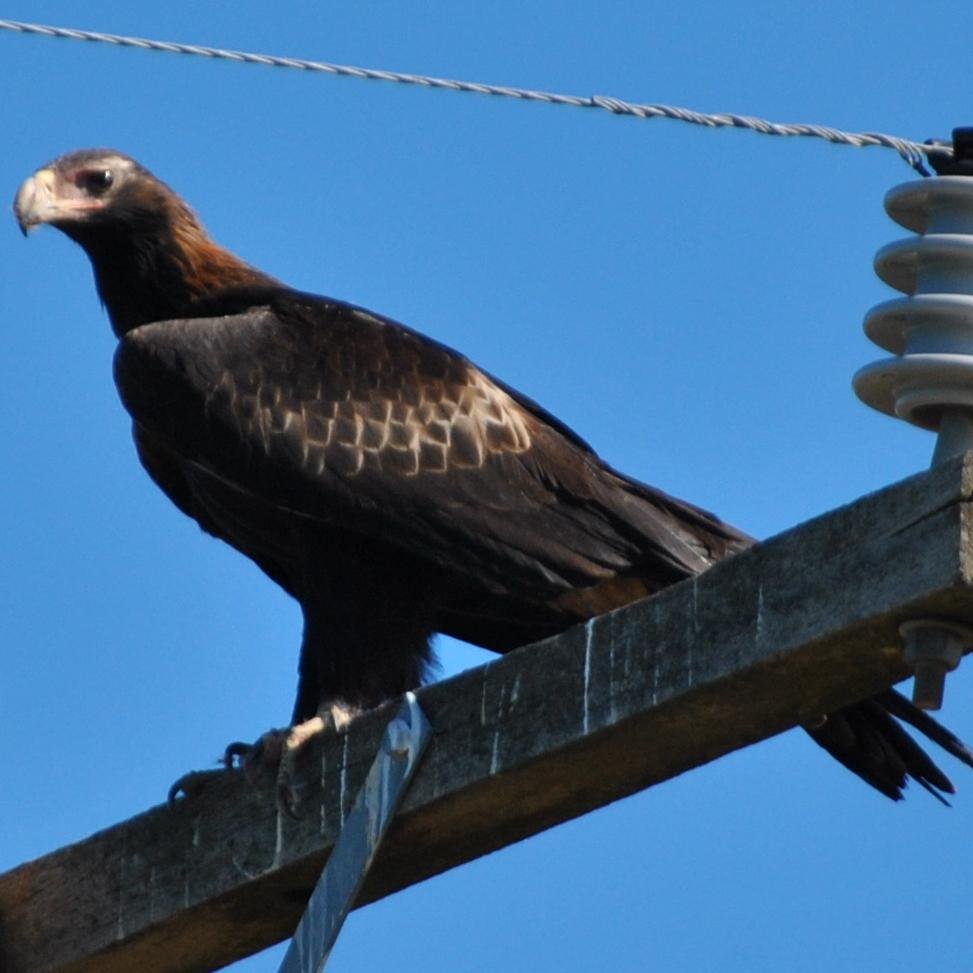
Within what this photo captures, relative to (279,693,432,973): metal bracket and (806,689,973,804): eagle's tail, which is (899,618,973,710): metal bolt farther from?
(806,689,973,804): eagle's tail

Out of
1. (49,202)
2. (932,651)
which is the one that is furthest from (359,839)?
(49,202)

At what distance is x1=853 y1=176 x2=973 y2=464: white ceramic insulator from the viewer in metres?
4.11

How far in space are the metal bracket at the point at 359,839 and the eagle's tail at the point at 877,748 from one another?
1.28 metres

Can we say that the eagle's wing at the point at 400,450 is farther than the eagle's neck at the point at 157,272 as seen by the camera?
No

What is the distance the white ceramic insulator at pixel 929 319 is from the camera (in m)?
4.11

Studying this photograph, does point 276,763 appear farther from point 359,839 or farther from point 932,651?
point 932,651

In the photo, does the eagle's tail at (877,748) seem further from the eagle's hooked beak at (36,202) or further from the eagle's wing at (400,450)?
the eagle's hooked beak at (36,202)

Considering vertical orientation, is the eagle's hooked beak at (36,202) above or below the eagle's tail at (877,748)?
above

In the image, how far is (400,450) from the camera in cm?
677

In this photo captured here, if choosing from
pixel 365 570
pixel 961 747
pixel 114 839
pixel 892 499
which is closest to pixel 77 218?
pixel 365 570

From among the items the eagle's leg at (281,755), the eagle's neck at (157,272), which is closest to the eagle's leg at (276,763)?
the eagle's leg at (281,755)

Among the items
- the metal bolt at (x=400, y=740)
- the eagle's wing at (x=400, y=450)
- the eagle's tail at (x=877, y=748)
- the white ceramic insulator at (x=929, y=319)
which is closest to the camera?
the white ceramic insulator at (x=929, y=319)

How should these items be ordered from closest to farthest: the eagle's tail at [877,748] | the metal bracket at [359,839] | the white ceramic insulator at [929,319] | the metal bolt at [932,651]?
the metal bolt at [932,651]
the white ceramic insulator at [929,319]
the metal bracket at [359,839]
the eagle's tail at [877,748]

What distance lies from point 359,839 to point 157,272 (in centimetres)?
374
